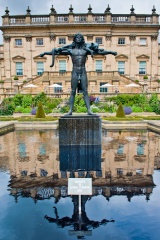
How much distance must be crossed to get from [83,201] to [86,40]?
41347 mm

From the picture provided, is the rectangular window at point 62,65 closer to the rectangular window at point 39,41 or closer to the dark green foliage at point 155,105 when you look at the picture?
the rectangular window at point 39,41

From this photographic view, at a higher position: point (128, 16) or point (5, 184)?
point (128, 16)

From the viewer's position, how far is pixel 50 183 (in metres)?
5.89

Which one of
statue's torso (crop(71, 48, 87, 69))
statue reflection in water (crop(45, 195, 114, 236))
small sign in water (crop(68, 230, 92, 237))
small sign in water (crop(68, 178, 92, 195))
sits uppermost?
statue's torso (crop(71, 48, 87, 69))

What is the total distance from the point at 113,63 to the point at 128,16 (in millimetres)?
8185

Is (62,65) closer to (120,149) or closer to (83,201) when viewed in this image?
(120,149)

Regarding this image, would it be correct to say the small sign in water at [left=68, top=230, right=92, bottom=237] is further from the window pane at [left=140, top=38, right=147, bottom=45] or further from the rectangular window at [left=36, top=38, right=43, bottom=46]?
the window pane at [left=140, top=38, right=147, bottom=45]

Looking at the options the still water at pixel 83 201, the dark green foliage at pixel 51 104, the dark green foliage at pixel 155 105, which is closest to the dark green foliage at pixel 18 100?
the dark green foliage at pixel 51 104

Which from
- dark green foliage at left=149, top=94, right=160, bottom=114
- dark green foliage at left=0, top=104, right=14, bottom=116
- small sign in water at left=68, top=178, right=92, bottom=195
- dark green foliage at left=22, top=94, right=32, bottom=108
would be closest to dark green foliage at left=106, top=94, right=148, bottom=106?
dark green foliage at left=149, top=94, right=160, bottom=114

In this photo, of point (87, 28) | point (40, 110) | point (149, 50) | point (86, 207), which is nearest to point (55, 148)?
point (86, 207)

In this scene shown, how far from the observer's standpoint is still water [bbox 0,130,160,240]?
3897 mm

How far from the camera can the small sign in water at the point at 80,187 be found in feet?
13.6

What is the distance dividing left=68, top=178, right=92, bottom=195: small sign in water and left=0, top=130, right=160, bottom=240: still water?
450 millimetres

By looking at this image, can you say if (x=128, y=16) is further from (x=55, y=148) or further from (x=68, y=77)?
(x=55, y=148)
